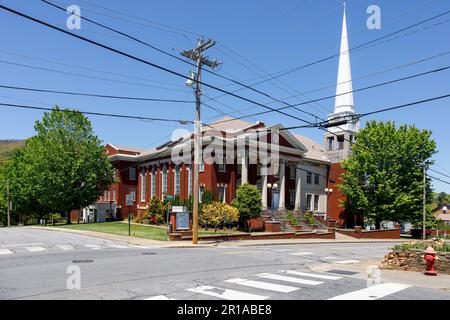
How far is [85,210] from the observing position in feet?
212

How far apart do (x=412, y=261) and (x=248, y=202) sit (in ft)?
→ 67.6

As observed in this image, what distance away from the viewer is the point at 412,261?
15.4 meters

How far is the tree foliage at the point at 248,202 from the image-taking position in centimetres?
3541

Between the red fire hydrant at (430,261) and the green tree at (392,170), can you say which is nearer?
the red fire hydrant at (430,261)

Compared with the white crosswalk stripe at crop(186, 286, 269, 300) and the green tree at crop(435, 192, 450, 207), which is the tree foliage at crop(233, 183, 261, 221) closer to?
the white crosswalk stripe at crop(186, 286, 269, 300)

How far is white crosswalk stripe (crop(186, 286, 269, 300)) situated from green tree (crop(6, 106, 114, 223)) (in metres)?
41.3

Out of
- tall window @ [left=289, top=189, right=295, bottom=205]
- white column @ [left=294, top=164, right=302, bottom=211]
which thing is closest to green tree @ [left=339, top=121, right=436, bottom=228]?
white column @ [left=294, top=164, right=302, bottom=211]

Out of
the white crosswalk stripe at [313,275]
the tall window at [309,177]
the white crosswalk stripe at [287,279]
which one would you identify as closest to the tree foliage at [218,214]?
the white crosswalk stripe at [313,275]

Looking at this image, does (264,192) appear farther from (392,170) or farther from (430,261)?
(430,261)

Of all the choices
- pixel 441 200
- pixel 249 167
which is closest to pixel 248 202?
pixel 249 167

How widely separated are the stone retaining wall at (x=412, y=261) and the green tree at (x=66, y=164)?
4025 centimetres

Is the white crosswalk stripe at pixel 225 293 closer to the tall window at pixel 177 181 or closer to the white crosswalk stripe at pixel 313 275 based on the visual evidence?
the white crosswalk stripe at pixel 313 275

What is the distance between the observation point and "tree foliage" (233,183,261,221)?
116 feet

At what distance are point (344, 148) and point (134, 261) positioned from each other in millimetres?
41619
